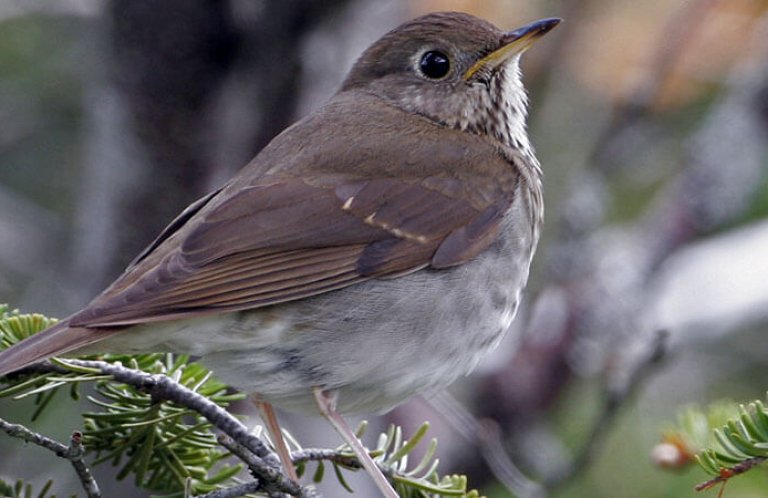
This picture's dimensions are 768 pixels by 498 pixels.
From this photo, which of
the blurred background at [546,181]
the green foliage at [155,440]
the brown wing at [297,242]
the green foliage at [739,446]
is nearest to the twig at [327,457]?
the green foliage at [155,440]

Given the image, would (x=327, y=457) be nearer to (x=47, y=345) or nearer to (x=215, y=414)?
(x=215, y=414)

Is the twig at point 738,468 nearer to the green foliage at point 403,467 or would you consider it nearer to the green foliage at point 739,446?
the green foliage at point 739,446

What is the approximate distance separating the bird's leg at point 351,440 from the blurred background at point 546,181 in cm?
104

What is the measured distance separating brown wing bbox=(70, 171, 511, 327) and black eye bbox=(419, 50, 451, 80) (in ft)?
1.80

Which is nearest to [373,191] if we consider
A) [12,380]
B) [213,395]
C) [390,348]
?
[390,348]

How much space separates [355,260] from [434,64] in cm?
108

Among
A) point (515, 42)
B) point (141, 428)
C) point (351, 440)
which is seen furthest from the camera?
point (515, 42)

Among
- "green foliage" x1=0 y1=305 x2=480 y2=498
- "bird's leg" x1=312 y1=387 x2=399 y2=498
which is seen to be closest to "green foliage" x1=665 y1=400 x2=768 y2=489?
"green foliage" x1=0 y1=305 x2=480 y2=498

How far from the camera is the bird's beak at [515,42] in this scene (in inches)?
159

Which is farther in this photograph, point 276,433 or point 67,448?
point 276,433

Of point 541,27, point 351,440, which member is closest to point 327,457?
point 351,440

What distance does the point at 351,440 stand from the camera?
10.6 feet

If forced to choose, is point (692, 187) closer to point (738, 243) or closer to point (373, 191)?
point (738, 243)

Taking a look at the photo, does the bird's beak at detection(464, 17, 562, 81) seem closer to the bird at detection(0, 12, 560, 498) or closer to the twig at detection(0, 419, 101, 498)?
the bird at detection(0, 12, 560, 498)
